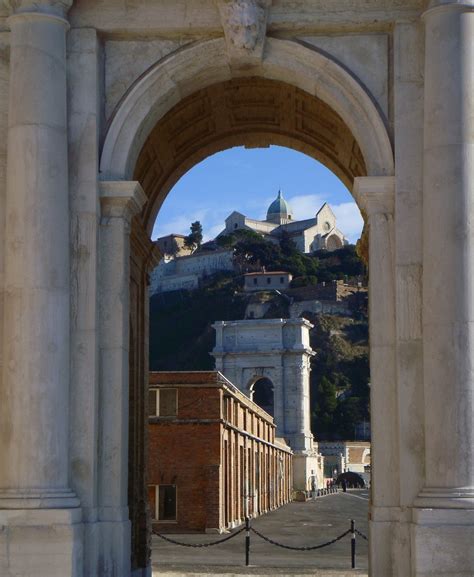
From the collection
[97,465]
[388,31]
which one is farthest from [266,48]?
[97,465]

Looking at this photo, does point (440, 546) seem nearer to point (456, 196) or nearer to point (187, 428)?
point (456, 196)

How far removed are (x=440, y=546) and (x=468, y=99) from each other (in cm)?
613

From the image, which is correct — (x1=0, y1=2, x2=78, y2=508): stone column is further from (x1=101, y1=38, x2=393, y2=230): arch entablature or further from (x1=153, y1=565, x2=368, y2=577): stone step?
(x1=153, y1=565, x2=368, y2=577): stone step

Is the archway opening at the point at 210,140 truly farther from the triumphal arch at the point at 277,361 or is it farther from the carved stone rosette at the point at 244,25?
the triumphal arch at the point at 277,361

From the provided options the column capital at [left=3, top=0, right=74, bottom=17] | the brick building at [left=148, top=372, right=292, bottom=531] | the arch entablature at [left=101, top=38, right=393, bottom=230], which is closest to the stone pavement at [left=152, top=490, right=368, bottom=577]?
the brick building at [left=148, top=372, right=292, bottom=531]

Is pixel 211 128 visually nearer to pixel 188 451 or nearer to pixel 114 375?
pixel 114 375

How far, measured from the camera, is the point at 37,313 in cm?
1686

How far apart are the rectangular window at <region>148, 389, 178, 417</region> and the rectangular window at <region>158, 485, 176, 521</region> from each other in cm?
313

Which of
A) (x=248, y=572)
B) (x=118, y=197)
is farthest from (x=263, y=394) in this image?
(x=118, y=197)

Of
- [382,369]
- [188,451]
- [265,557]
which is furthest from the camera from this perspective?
[188,451]

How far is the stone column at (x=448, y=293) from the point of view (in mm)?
16000

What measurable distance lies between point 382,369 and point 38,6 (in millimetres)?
7227

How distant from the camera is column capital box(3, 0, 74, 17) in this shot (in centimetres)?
1762

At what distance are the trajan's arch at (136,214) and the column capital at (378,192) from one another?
0.03 m
